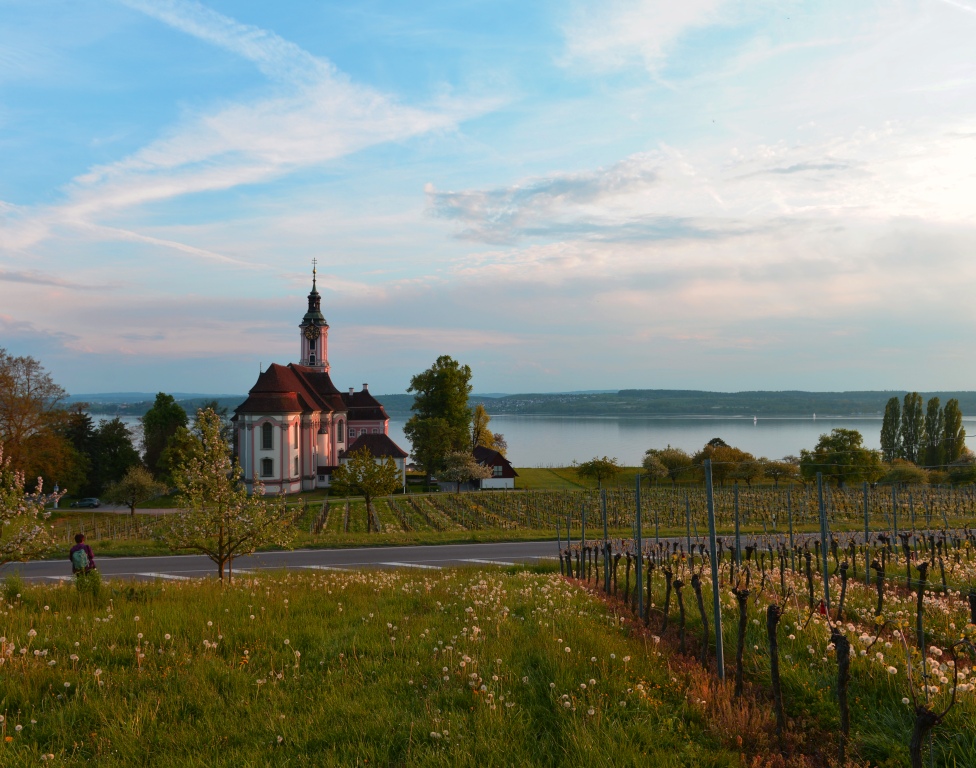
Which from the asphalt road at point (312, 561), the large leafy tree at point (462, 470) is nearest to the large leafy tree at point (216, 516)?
the asphalt road at point (312, 561)

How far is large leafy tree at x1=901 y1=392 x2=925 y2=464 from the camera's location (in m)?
79.7

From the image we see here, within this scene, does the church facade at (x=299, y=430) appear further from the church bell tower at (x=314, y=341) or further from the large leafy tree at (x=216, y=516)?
the large leafy tree at (x=216, y=516)

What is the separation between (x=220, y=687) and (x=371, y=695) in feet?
4.95

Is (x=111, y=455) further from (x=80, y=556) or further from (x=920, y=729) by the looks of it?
(x=920, y=729)

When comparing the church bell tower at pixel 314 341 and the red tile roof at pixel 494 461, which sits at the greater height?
the church bell tower at pixel 314 341

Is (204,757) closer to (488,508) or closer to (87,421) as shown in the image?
(488,508)

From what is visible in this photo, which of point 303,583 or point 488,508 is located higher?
point 303,583

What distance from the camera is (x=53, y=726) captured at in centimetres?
554

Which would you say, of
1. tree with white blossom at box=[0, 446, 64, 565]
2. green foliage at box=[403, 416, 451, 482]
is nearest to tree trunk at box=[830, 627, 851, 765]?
tree with white blossom at box=[0, 446, 64, 565]

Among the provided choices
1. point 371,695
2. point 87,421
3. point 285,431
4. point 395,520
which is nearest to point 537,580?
point 371,695

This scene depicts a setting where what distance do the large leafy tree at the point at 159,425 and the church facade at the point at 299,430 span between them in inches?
392

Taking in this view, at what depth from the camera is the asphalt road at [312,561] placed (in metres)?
19.8

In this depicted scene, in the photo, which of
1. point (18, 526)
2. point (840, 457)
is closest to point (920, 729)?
point (18, 526)

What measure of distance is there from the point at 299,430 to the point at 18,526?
156 feet
